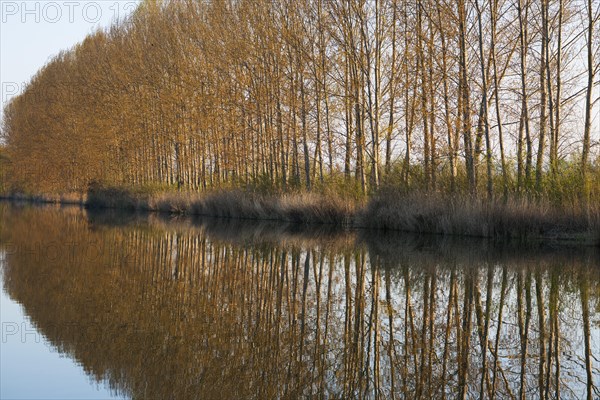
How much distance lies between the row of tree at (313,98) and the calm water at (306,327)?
5164 millimetres

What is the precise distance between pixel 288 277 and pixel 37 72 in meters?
52.5

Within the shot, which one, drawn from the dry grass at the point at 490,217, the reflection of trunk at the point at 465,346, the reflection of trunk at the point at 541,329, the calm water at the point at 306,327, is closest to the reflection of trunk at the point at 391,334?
the calm water at the point at 306,327

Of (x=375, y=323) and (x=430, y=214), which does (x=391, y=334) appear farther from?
(x=430, y=214)

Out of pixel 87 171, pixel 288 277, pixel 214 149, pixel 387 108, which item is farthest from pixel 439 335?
pixel 87 171

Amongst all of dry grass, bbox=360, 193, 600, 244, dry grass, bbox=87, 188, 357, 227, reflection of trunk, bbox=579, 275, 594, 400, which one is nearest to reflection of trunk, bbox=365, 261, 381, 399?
reflection of trunk, bbox=579, 275, 594, 400

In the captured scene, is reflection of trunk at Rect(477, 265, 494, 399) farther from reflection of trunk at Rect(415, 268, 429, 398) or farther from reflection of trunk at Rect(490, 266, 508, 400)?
reflection of trunk at Rect(415, 268, 429, 398)

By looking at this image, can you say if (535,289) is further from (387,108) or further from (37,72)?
(37,72)

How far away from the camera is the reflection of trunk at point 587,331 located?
409cm

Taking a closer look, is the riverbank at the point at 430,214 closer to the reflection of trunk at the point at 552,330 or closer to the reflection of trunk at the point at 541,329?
the reflection of trunk at the point at 541,329

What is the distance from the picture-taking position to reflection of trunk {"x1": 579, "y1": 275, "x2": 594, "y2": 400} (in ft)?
13.4

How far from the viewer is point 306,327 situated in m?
5.70

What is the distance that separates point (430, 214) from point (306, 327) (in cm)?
1053

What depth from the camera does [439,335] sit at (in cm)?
533

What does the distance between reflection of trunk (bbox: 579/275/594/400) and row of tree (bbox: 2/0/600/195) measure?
6665mm
